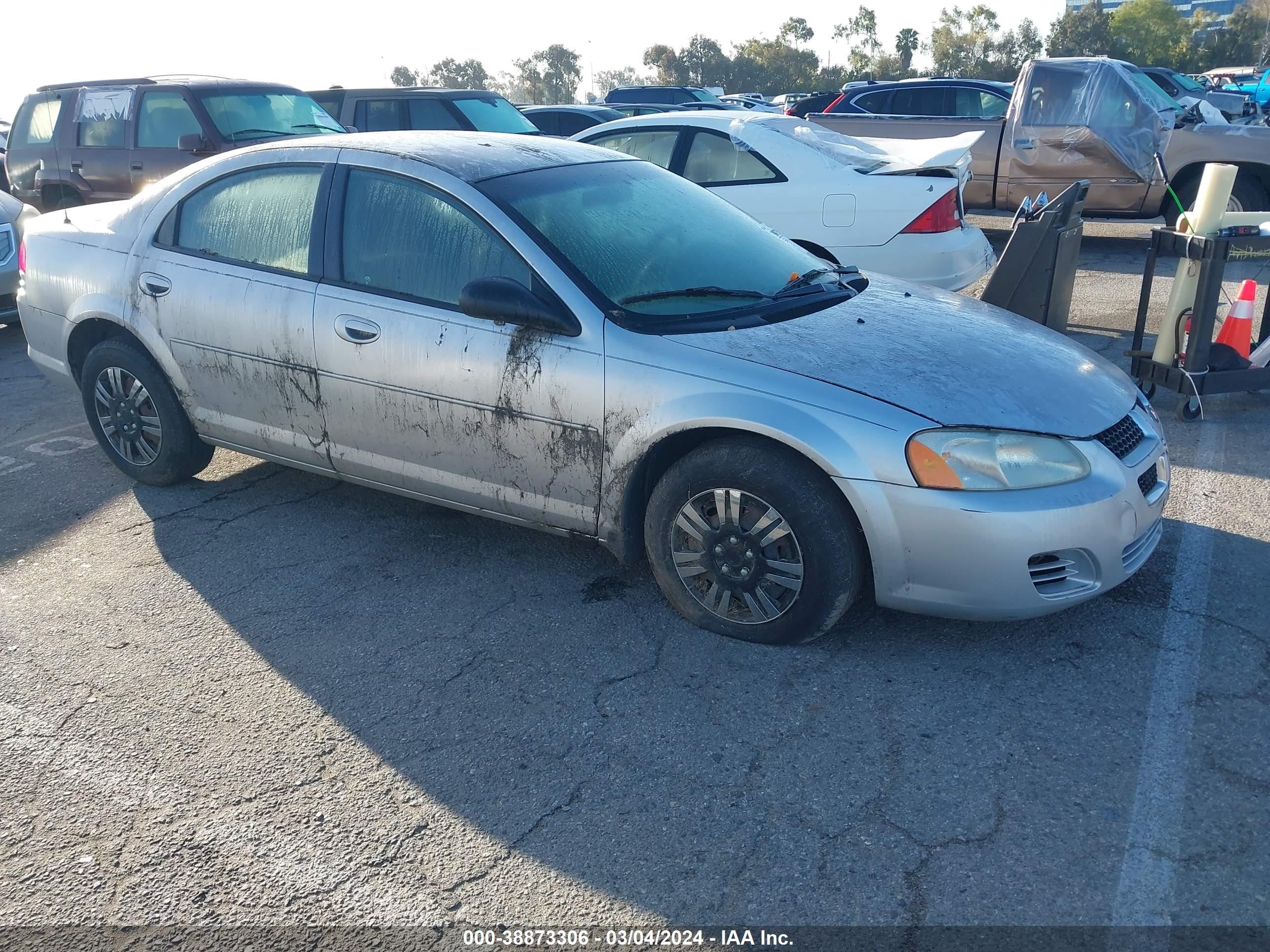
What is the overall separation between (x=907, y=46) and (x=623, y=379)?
101m

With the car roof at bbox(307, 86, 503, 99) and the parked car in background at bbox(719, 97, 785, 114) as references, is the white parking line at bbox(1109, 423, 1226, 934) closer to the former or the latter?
the car roof at bbox(307, 86, 503, 99)

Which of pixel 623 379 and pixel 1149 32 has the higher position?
pixel 1149 32

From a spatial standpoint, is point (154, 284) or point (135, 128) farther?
point (135, 128)

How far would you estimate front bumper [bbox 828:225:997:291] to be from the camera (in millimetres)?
7105

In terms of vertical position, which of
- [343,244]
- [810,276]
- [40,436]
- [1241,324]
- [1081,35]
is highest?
[1081,35]

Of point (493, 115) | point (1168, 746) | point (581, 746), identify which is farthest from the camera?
point (493, 115)

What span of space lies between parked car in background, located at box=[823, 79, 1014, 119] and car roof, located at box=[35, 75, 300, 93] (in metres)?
7.13

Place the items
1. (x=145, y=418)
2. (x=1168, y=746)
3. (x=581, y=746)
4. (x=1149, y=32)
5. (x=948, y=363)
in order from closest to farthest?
(x=1168, y=746), (x=581, y=746), (x=948, y=363), (x=145, y=418), (x=1149, y=32)

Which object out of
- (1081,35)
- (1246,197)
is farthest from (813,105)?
(1081,35)

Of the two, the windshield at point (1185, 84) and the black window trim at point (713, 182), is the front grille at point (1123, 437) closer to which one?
the black window trim at point (713, 182)

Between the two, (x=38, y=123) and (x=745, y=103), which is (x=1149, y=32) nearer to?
(x=745, y=103)

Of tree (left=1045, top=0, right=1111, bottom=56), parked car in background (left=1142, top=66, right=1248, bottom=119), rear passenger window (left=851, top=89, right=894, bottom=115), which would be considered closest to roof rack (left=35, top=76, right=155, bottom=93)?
rear passenger window (left=851, top=89, right=894, bottom=115)

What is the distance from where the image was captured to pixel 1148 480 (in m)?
3.49

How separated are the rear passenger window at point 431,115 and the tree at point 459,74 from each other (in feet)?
318
